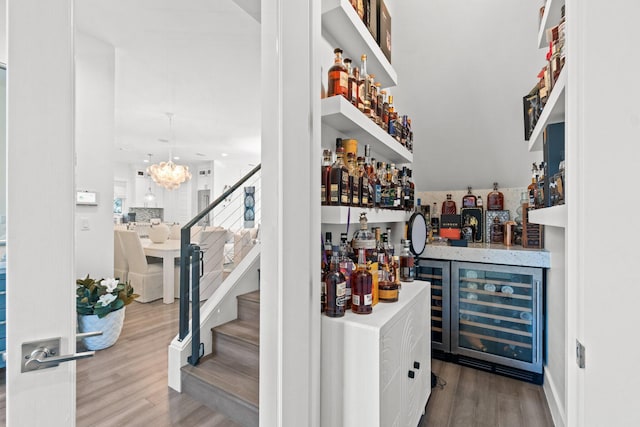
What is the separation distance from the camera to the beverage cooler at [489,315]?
7.56ft

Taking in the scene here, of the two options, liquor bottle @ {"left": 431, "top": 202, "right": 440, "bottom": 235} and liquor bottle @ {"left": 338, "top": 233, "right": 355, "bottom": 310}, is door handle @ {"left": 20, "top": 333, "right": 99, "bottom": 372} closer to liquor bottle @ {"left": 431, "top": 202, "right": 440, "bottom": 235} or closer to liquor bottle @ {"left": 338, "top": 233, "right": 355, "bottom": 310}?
liquor bottle @ {"left": 338, "top": 233, "right": 355, "bottom": 310}

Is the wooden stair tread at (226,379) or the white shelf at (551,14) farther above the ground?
the white shelf at (551,14)

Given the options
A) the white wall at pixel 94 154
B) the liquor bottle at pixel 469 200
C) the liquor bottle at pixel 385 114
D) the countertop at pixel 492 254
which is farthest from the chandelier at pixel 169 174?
the liquor bottle at pixel 469 200

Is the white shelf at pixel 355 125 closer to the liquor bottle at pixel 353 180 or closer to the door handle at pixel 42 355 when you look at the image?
the liquor bottle at pixel 353 180

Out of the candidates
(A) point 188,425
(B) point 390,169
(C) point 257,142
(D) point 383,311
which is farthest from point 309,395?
(B) point 390,169

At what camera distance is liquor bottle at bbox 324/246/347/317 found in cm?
130

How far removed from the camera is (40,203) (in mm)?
670

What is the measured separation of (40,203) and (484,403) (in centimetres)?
254

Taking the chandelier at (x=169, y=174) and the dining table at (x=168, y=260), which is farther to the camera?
the dining table at (x=168, y=260)

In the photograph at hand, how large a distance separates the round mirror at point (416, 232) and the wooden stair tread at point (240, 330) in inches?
46.5

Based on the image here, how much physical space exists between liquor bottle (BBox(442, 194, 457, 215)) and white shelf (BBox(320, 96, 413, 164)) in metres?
1.26

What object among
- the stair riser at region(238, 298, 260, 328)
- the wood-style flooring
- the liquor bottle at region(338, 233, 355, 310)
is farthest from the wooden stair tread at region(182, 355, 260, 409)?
the liquor bottle at region(338, 233, 355, 310)

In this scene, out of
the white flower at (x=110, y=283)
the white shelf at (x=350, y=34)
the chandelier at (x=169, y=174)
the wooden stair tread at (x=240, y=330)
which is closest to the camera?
the white flower at (x=110, y=283)

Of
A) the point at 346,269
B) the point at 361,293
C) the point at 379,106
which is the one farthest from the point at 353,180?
the point at 379,106
